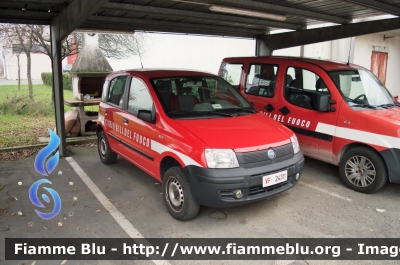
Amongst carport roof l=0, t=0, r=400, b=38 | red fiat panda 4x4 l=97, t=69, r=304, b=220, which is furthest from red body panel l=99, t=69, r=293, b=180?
carport roof l=0, t=0, r=400, b=38

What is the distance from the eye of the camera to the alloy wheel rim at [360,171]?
4551mm

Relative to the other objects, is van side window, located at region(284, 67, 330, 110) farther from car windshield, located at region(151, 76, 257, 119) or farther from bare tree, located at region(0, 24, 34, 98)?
bare tree, located at region(0, 24, 34, 98)

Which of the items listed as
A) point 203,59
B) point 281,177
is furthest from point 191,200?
point 203,59

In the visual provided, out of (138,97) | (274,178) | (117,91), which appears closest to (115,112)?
(117,91)

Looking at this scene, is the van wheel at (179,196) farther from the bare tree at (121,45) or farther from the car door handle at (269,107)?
the bare tree at (121,45)

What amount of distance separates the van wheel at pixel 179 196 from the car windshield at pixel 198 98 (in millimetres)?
782

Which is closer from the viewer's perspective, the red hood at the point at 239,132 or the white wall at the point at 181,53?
the red hood at the point at 239,132

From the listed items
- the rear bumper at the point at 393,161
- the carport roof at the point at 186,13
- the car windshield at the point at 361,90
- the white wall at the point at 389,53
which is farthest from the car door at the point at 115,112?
the white wall at the point at 389,53

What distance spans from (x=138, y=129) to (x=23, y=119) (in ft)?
22.2

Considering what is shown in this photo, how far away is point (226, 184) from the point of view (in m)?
3.39

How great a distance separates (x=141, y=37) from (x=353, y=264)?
12082mm

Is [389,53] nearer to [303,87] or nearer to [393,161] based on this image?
[303,87]

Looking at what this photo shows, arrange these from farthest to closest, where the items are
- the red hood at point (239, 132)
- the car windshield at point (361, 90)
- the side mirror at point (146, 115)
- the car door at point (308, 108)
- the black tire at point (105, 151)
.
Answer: the black tire at point (105, 151)
the car door at point (308, 108)
the car windshield at point (361, 90)
the side mirror at point (146, 115)
the red hood at point (239, 132)

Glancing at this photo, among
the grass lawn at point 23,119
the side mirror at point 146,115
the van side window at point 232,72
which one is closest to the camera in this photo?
the side mirror at point 146,115
